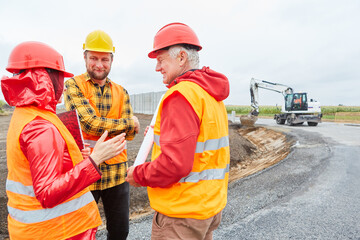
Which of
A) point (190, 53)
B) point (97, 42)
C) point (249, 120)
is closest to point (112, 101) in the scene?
point (97, 42)

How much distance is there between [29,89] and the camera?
131cm

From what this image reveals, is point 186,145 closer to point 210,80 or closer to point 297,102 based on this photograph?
point 210,80

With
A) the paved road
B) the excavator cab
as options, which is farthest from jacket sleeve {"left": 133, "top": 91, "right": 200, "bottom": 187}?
the excavator cab

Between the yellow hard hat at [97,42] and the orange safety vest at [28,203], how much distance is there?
1.10 meters

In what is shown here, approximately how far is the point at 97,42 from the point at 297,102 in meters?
21.6

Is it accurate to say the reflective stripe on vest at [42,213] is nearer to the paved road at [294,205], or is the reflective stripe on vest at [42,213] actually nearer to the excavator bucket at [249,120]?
the paved road at [294,205]

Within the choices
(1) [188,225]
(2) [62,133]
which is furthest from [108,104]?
(1) [188,225]

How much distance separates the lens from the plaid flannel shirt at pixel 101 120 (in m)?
2.19

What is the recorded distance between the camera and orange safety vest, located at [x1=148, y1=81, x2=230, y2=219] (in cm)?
135

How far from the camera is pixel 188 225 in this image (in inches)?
55.0

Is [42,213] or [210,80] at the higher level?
[210,80]

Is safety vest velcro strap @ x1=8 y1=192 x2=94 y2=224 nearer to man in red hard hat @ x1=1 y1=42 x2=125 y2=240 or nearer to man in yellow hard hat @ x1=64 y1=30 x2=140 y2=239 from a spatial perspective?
man in red hard hat @ x1=1 y1=42 x2=125 y2=240

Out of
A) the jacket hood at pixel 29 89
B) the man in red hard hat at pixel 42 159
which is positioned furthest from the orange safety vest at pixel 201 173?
the jacket hood at pixel 29 89

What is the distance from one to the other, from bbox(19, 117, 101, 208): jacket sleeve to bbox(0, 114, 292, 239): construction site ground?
292cm
